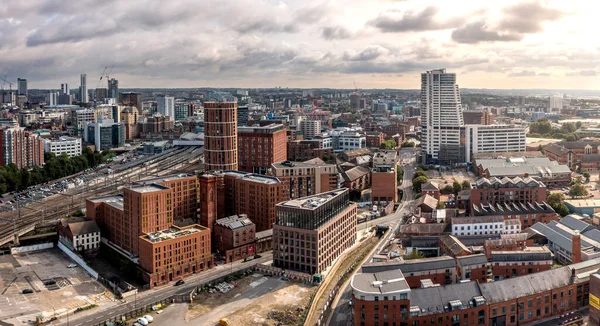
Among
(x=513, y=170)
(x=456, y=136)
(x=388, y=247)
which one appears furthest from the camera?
(x=456, y=136)

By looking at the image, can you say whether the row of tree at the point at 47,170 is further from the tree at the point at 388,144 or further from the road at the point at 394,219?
the tree at the point at 388,144

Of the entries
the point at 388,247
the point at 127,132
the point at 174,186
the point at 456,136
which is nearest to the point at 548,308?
the point at 388,247

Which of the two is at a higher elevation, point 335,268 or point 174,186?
point 174,186

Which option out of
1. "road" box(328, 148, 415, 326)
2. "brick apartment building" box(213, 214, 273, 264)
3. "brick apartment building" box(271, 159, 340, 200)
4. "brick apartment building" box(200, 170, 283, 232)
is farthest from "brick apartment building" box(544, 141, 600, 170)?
"brick apartment building" box(213, 214, 273, 264)

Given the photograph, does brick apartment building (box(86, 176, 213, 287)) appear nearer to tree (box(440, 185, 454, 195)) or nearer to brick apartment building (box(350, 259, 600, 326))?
brick apartment building (box(350, 259, 600, 326))

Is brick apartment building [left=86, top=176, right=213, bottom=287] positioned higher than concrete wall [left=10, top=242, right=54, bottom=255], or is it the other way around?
brick apartment building [left=86, top=176, right=213, bottom=287]

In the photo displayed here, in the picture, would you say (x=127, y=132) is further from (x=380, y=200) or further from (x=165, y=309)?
(x=165, y=309)

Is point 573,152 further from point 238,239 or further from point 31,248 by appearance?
point 31,248
